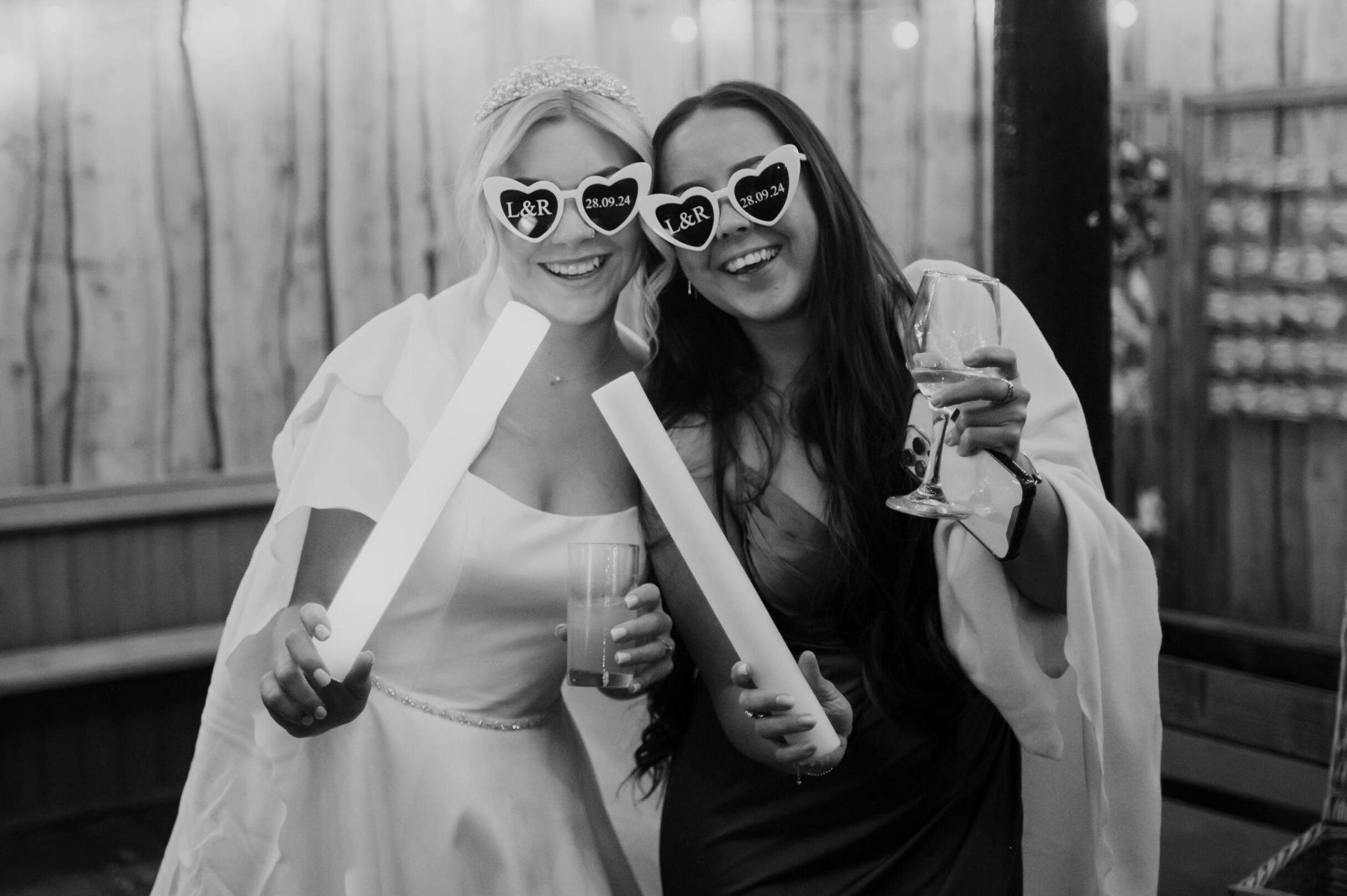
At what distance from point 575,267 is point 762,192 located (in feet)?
0.99

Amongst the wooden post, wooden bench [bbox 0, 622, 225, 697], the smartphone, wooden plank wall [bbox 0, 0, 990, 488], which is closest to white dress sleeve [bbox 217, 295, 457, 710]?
the smartphone

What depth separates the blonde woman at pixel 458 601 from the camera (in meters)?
1.88

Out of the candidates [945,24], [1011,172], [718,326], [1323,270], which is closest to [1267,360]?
[1323,270]

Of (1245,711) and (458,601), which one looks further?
(1245,711)

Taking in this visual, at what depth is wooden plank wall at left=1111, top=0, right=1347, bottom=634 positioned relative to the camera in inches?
188

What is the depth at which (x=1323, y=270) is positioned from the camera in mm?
4609

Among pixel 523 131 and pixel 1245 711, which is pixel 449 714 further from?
pixel 1245 711

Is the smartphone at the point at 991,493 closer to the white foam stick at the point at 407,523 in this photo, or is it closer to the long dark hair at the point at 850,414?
the long dark hair at the point at 850,414

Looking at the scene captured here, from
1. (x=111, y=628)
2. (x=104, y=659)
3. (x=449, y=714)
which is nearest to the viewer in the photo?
(x=449, y=714)

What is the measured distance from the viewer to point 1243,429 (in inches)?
198

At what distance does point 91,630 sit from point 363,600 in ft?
9.59

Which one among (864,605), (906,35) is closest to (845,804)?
A: (864,605)

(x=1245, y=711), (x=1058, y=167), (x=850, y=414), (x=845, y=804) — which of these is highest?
(x=1058, y=167)

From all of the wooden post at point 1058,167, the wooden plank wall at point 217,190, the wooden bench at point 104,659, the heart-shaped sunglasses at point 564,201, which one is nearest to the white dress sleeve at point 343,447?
the heart-shaped sunglasses at point 564,201
